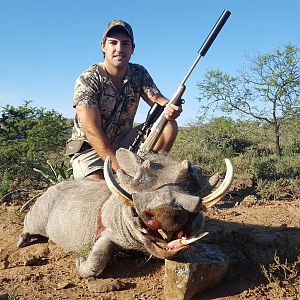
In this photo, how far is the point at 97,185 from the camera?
14.2ft

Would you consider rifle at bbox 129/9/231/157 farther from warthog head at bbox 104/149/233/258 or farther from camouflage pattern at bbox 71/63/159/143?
warthog head at bbox 104/149/233/258

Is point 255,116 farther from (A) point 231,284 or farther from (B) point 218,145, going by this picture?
(A) point 231,284

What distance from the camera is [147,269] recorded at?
143 inches

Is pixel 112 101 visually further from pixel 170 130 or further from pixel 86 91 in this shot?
pixel 170 130

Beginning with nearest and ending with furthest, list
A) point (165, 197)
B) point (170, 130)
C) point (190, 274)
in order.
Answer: point (165, 197)
point (190, 274)
point (170, 130)

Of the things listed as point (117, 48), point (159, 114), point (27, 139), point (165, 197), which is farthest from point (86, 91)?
point (27, 139)

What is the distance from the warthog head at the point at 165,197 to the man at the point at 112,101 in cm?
190

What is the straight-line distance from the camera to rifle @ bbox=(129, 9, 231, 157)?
4.75m

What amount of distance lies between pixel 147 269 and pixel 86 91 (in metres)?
2.24

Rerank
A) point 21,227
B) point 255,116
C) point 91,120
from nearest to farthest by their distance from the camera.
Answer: point 91,120 → point 21,227 → point 255,116

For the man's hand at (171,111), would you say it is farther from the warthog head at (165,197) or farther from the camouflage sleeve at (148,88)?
the warthog head at (165,197)

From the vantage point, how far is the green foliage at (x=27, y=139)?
7945mm

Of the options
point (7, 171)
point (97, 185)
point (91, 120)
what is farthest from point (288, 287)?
point (7, 171)

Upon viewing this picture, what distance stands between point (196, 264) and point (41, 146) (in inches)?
258
